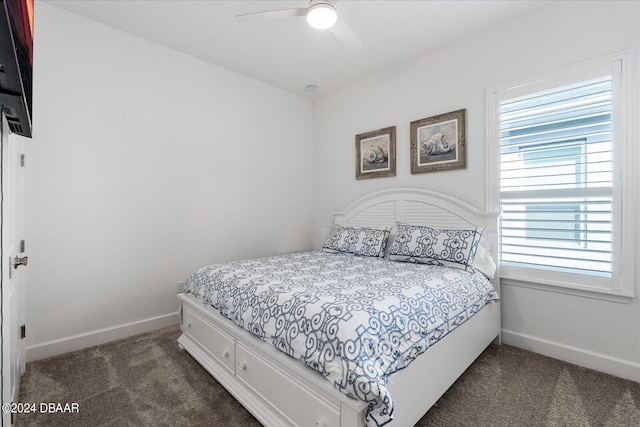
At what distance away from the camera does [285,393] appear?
4.87 ft

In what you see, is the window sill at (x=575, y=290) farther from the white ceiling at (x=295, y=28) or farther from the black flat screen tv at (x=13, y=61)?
the black flat screen tv at (x=13, y=61)

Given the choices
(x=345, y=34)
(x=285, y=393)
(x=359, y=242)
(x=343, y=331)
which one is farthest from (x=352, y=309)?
(x=345, y=34)

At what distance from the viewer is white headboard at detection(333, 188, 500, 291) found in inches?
103

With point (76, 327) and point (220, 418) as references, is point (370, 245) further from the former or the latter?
point (76, 327)

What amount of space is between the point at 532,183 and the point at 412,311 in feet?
5.60

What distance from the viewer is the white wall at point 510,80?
2.07 metres

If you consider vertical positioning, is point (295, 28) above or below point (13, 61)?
above

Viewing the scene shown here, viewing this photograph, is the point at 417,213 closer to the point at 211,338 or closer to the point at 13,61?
the point at 211,338

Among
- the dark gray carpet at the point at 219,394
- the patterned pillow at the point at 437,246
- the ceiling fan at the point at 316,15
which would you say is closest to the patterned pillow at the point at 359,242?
the patterned pillow at the point at 437,246

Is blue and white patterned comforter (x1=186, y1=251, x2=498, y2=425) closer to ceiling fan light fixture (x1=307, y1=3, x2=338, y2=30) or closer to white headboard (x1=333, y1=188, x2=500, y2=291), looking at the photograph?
white headboard (x1=333, y1=188, x2=500, y2=291)

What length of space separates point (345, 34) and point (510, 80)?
152cm

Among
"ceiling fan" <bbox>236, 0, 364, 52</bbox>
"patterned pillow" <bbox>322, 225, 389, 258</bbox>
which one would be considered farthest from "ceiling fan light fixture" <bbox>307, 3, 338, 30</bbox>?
"patterned pillow" <bbox>322, 225, 389, 258</bbox>

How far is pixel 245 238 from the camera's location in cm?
354

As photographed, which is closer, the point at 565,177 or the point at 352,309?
the point at 352,309
